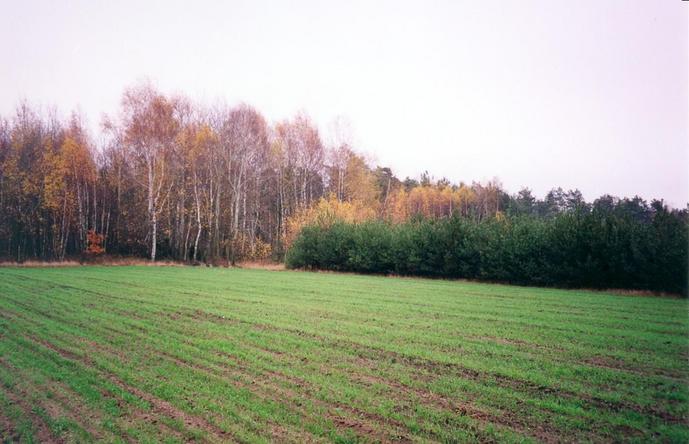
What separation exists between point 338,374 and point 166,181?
136 feet

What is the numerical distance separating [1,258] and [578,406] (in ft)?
149

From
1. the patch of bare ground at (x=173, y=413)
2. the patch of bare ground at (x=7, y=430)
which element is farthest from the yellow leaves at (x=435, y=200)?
the patch of bare ground at (x=7, y=430)

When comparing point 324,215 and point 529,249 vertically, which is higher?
point 324,215

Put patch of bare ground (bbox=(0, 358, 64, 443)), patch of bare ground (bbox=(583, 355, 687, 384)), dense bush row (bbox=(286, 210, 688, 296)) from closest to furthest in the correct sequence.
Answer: patch of bare ground (bbox=(0, 358, 64, 443)), patch of bare ground (bbox=(583, 355, 687, 384)), dense bush row (bbox=(286, 210, 688, 296))

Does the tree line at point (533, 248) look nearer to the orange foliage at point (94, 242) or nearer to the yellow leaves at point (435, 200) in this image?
the orange foliage at point (94, 242)

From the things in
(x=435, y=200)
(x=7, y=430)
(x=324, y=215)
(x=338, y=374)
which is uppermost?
(x=435, y=200)

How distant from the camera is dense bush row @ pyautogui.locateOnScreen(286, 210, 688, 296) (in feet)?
66.9

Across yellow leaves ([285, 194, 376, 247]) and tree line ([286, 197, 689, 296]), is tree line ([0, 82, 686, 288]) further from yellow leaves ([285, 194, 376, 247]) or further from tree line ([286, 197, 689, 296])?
tree line ([286, 197, 689, 296])

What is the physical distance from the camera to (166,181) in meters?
44.0

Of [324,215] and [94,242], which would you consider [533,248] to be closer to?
[324,215]

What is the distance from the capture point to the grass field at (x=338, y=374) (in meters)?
5.29

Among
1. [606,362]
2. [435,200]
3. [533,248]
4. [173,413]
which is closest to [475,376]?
[606,362]

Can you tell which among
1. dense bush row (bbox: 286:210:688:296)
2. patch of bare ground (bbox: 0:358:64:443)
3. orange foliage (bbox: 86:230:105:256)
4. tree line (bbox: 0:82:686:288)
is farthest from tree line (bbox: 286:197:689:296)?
patch of bare ground (bbox: 0:358:64:443)

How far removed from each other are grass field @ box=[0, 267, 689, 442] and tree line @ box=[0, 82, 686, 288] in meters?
25.5
